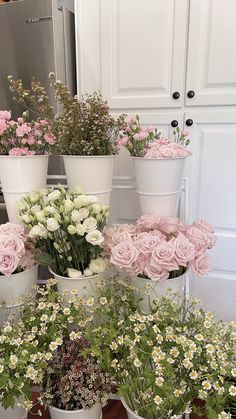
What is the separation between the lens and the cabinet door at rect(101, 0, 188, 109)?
1.19 meters

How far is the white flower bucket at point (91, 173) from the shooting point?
2.57ft

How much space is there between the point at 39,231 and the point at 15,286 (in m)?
0.19

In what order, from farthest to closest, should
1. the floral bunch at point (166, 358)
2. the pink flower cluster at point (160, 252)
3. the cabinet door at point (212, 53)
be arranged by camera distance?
1. the cabinet door at point (212, 53)
2. the pink flower cluster at point (160, 252)
3. the floral bunch at point (166, 358)

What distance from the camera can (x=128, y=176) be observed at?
1295mm

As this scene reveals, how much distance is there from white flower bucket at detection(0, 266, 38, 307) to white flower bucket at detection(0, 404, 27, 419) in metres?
0.22

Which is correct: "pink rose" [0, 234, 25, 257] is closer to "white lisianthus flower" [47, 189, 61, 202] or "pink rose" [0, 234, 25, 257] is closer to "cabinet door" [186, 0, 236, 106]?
"white lisianthus flower" [47, 189, 61, 202]

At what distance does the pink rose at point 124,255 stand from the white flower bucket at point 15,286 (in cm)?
25

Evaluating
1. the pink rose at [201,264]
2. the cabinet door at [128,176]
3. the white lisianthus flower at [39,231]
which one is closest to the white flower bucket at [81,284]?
the white lisianthus flower at [39,231]

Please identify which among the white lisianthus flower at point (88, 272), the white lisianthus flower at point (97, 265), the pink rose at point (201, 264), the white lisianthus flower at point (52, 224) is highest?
the white lisianthus flower at point (52, 224)

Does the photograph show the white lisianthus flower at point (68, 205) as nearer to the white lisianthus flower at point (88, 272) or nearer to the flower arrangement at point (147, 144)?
the white lisianthus flower at point (88, 272)

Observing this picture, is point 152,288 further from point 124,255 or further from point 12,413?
point 12,413

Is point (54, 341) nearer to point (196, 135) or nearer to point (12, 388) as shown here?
point (12, 388)

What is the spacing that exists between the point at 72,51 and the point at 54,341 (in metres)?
1.26

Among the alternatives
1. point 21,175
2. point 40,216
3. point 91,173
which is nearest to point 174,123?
point 91,173
